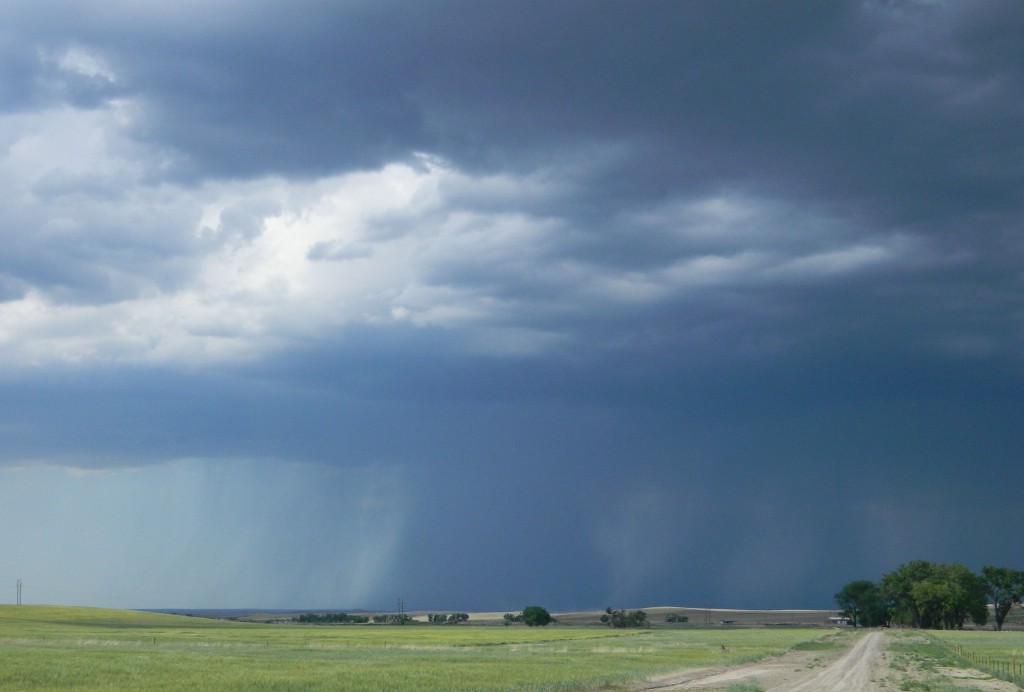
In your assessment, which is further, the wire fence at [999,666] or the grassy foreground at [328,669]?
the wire fence at [999,666]

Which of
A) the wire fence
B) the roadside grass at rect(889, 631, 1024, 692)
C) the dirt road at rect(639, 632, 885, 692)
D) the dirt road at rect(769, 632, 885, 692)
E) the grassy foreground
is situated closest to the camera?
the grassy foreground

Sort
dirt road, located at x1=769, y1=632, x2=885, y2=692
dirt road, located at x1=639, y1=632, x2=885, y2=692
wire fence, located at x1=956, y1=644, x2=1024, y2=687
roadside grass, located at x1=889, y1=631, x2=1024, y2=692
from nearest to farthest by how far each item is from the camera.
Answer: dirt road, located at x1=769, y1=632, x2=885, y2=692 → dirt road, located at x1=639, y1=632, x2=885, y2=692 → roadside grass, located at x1=889, y1=631, x2=1024, y2=692 → wire fence, located at x1=956, y1=644, x2=1024, y2=687

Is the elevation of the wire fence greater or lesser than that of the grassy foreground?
lesser

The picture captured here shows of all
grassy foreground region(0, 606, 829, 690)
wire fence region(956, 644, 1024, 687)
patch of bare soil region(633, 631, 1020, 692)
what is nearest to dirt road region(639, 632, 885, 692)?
patch of bare soil region(633, 631, 1020, 692)

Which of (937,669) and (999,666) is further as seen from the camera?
(999,666)

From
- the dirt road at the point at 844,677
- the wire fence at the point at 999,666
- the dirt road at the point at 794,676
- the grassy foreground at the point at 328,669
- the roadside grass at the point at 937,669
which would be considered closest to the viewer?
the grassy foreground at the point at 328,669

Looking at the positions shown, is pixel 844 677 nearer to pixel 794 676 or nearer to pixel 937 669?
pixel 794 676

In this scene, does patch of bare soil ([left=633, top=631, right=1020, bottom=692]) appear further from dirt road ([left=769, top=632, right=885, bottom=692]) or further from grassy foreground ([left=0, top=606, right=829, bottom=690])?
grassy foreground ([left=0, top=606, right=829, bottom=690])

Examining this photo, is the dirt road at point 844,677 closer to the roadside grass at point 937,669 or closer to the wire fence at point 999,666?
the roadside grass at point 937,669

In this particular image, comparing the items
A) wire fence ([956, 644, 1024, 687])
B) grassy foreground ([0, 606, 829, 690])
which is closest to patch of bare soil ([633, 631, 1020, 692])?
wire fence ([956, 644, 1024, 687])

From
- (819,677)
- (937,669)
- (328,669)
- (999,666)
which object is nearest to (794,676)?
(819,677)

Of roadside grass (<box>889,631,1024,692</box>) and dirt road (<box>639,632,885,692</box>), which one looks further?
roadside grass (<box>889,631,1024,692</box>)

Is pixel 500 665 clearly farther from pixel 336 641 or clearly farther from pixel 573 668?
pixel 336 641

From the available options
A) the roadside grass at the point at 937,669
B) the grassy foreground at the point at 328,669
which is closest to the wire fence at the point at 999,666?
the roadside grass at the point at 937,669
